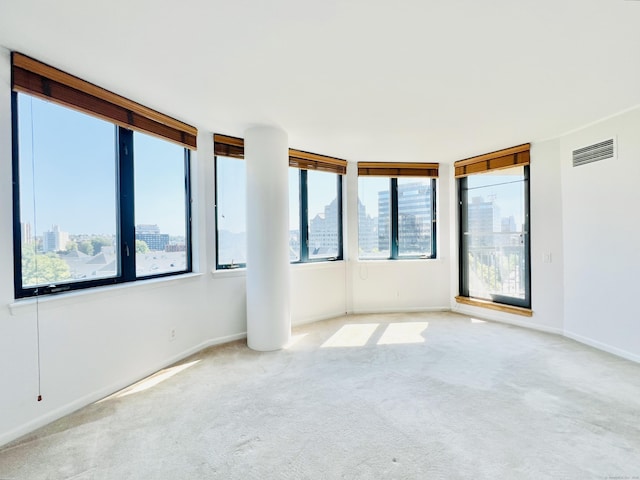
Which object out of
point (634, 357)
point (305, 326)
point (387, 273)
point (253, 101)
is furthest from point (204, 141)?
point (634, 357)

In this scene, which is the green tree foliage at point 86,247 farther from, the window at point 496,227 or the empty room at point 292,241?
the window at point 496,227

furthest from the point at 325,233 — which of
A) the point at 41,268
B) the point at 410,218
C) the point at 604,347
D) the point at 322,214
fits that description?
the point at 604,347

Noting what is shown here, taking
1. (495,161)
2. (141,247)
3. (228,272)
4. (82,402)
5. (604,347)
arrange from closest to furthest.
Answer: (82,402)
(141,247)
(604,347)
(228,272)
(495,161)

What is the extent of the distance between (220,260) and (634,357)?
14.6ft

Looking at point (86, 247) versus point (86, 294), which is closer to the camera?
point (86, 294)

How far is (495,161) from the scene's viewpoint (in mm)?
4352

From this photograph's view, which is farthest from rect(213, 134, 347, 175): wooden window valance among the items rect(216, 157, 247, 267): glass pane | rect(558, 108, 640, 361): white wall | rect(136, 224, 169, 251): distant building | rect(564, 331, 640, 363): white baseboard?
rect(564, 331, 640, 363): white baseboard

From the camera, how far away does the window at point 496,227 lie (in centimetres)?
421

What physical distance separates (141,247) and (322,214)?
8.46ft

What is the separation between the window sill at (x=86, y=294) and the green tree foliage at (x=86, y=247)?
0.96 ft

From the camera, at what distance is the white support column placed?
3334mm

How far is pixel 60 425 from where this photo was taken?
2066 millimetres

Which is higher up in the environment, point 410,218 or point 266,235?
point 410,218

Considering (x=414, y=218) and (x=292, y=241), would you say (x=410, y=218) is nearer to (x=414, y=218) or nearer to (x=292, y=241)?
(x=414, y=218)
